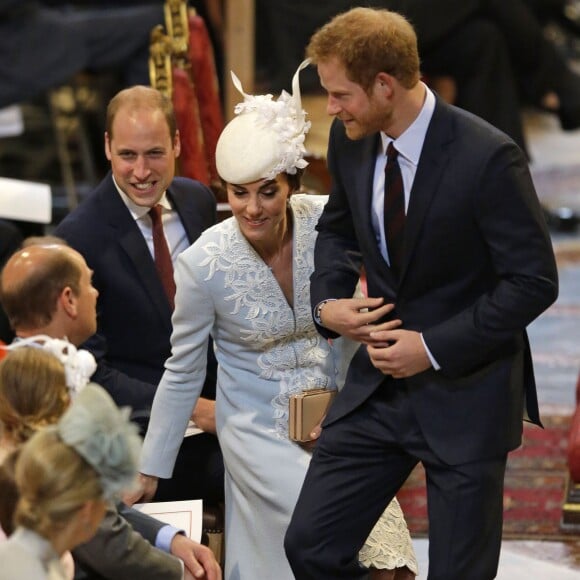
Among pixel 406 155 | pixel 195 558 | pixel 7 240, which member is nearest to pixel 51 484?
pixel 195 558

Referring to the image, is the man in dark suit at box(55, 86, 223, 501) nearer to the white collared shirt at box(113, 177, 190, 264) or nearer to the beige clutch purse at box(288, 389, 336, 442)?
the white collared shirt at box(113, 177, 190, 264)

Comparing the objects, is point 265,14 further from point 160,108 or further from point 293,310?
point 293,310

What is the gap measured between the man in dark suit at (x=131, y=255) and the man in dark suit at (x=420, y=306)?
2.47 ft

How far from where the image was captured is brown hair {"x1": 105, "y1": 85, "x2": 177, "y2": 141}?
4.08 meters

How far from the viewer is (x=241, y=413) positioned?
3639 mm

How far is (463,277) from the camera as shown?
10.4 feet

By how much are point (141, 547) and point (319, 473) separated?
496 mm

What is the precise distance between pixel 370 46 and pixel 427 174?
30 centimetres

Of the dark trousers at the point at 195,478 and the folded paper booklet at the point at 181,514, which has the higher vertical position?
the folded paper booklet at the point at 181,514

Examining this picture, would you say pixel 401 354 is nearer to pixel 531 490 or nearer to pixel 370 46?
pixel 370 46

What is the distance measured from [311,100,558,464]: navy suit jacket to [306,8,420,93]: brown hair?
0.13m

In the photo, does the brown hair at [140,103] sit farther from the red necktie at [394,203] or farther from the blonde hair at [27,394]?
the blonde hair at [27,394]

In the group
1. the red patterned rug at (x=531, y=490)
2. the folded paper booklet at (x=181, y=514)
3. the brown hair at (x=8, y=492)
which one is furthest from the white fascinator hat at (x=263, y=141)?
the red patterned rug at (x=531, y=490)

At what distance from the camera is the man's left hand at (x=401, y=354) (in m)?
3.14
